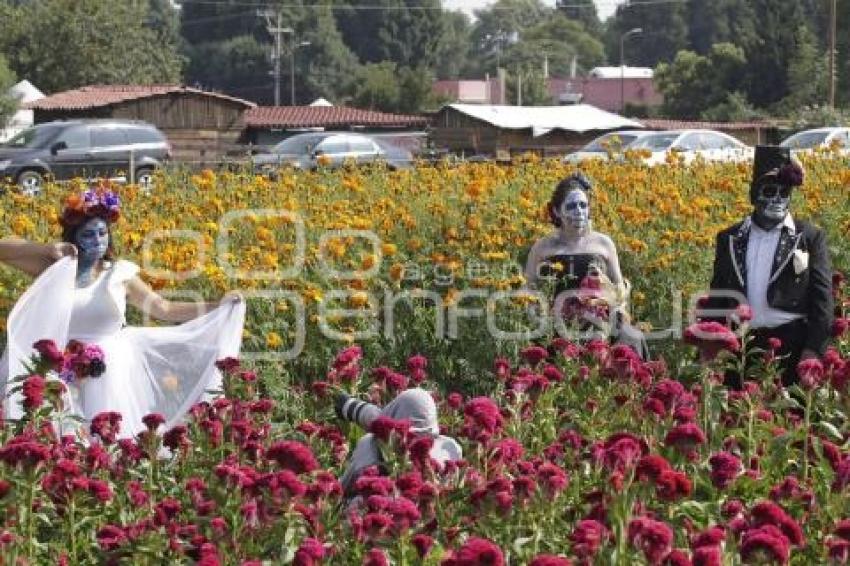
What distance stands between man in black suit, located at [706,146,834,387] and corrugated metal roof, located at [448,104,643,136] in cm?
3688

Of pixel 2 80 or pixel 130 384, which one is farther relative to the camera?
pixel 2 80

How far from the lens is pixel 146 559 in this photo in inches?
157

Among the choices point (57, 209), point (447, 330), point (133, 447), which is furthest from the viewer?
point (57, 209)

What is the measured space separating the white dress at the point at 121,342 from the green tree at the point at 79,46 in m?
58.8

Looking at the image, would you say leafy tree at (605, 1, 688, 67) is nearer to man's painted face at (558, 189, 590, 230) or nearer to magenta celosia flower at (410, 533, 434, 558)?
man's painted face at (558, 189, 590, 230)

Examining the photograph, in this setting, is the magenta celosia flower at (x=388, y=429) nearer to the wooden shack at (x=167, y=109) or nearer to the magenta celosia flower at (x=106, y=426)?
the magenta celosia flower at (x=106, y=426)

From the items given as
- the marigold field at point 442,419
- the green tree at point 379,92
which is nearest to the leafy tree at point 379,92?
the green tree at point 379,92

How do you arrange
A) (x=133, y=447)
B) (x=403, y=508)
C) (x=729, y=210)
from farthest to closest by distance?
(x=729, y=210) < (x=133, y=447) < (x=403, y=508)

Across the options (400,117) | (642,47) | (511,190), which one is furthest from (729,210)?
(642,47)

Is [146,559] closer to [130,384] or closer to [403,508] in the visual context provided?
[403,508]

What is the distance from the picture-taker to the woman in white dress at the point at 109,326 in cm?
694

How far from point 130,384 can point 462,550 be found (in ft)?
14.1

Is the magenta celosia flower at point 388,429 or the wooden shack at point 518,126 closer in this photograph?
the magenta celosia flower at point 388,429

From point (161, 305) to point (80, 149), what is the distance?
2070 cm
